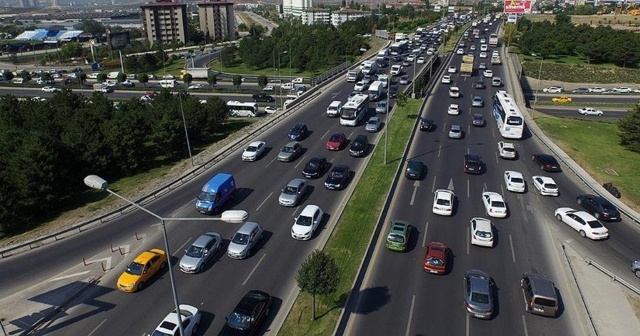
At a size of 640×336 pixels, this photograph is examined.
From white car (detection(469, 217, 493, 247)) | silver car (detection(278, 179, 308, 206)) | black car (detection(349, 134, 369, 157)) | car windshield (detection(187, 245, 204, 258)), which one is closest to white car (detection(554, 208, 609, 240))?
white car (detection(469, 217, 493, 247))

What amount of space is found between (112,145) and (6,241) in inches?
642

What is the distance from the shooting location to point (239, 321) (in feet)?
81.1

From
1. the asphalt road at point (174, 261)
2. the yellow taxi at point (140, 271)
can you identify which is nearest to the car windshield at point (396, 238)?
the asphalt road at point (174, 261)

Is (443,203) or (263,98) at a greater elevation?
(263,98)

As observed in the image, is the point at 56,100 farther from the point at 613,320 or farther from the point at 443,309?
the point at 613,320

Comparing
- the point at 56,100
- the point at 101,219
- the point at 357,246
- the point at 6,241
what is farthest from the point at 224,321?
the point at 56,100

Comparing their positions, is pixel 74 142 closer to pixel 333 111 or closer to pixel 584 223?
pixel 333 111

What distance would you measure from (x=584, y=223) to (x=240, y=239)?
91.6 ft

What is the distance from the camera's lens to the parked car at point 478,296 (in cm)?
2591

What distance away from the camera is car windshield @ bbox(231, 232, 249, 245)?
32.9 m

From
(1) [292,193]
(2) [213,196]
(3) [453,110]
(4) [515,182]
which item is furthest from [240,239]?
(3) [453,110]

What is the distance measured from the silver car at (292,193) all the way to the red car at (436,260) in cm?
1406

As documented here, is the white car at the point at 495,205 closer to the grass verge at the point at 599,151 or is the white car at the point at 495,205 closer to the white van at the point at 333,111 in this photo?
the grass verge at the point at 599,151

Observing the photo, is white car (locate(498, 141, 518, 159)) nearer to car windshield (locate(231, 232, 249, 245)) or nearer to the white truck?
the white truck
